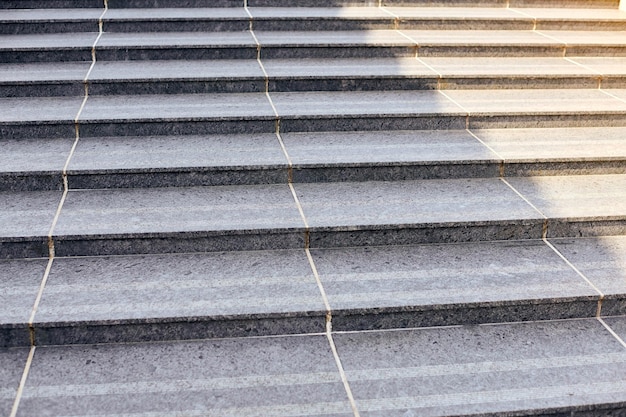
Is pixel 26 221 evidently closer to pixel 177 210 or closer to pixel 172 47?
pixel 177 210

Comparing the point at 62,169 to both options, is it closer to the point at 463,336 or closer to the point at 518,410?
the point at 463,336

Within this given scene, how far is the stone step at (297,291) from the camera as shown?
10.7 feet

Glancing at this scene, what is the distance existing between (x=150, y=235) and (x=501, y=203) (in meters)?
1.81

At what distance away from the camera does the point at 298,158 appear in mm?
4234

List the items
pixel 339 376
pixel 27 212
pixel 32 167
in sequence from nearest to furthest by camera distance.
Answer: pixel 339 376
pixel 27 212
pixel 32 167

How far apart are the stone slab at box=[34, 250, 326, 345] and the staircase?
0.04 ft

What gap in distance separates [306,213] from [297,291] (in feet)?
1.83

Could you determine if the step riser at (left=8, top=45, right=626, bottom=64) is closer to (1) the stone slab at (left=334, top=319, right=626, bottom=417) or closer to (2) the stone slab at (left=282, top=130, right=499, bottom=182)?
(2) the stone slab at (left=282, top=130, right=499, bottom=182)

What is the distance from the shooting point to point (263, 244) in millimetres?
3768

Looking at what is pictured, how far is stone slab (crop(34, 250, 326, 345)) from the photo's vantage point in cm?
324

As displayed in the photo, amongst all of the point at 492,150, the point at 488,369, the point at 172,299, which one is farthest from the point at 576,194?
the point at 172,299

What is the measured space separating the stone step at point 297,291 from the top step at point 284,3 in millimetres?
2768

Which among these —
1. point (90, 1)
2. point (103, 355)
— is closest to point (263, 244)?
point (103, 355)

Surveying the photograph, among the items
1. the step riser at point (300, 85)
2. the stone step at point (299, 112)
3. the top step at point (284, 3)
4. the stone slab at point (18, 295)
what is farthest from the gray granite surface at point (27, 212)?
the top step at point (284, 3)
